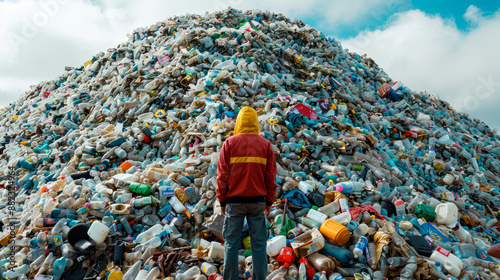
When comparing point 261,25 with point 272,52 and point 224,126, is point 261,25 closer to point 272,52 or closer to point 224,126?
point 272,52

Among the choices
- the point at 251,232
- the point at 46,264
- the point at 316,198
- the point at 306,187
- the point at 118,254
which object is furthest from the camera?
the point at 306,187

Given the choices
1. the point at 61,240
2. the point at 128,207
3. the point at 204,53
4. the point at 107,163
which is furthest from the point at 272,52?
the point at 61,240

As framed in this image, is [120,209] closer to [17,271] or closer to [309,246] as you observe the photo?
[17,271]

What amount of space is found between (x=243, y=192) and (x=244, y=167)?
323 millimetres

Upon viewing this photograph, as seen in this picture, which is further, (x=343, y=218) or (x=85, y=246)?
(x=343, y=218)

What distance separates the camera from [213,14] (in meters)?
14.4

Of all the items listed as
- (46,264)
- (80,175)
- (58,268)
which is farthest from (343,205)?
(80,175)

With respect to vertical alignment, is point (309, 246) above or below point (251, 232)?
below

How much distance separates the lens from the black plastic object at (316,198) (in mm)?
5309

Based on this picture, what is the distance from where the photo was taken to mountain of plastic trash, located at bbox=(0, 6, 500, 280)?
4.58 m

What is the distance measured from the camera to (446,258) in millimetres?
4602

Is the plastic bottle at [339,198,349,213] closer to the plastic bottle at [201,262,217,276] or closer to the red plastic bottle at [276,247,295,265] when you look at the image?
the red plastic bottle at [276,247,295,265]

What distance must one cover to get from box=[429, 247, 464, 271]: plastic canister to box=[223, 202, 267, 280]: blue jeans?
2.91m

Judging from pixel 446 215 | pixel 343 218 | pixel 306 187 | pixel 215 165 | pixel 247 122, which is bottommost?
pixel 343 218
